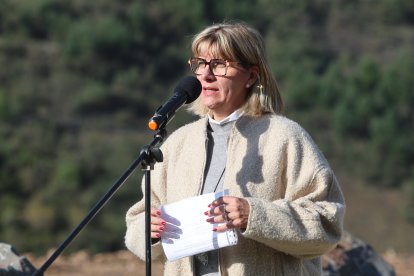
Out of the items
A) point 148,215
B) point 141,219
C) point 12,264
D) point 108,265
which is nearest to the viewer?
point 148,215

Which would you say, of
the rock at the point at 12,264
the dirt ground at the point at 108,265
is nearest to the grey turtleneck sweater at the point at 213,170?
the rock at the point at 12,264

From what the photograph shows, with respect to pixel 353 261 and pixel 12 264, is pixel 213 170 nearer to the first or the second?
pixel 12 264

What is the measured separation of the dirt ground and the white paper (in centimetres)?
486

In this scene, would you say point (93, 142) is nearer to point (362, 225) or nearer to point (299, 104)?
point (299, 104)

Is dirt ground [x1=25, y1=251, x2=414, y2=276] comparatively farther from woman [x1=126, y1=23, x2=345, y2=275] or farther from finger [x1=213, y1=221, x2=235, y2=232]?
finger [x1=213, y1=221, x2=235, y2=232]

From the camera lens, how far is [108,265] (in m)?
9.95

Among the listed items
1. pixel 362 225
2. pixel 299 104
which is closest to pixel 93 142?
pixel 299 104

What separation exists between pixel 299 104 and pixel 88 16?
30.3ft

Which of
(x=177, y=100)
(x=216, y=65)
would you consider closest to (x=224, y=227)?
(x=177, y=100)

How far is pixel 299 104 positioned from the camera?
3256 cm

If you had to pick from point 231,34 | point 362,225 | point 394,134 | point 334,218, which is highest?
point 231,34

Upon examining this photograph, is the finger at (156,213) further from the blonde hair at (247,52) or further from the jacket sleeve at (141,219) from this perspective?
the blonde hair at (247,52)

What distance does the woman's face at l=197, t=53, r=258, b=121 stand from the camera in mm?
3893

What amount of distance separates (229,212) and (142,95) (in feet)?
97.9
